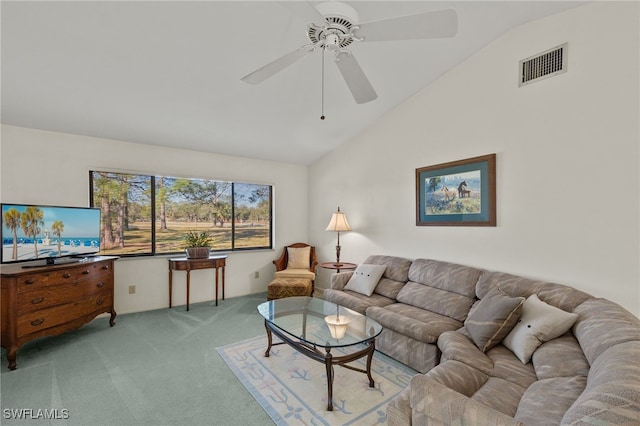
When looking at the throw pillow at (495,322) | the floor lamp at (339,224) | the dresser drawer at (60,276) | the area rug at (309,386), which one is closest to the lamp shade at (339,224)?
the floor lamp at (339,224)

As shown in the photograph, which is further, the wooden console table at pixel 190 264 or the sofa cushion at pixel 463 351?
the wooden console table at pixel 190 264

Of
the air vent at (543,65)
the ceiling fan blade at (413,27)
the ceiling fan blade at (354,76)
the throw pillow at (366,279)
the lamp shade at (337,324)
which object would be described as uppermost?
the air vent at (543,65)

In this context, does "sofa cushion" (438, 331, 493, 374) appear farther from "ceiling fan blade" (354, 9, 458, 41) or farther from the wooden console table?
the wooden console table

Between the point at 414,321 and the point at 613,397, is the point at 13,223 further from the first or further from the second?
the point at 613,397

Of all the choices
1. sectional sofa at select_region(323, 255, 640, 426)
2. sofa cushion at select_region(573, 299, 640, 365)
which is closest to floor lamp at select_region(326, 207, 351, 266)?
sectional sofa at select_region(323, 255, 640, 426)

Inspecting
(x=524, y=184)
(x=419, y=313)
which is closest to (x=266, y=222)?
(x=419, y=313)

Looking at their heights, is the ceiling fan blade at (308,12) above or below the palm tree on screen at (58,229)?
above

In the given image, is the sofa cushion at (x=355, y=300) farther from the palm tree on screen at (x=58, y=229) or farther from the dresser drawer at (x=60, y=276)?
the palm tree on screen at (x=58, y=229)

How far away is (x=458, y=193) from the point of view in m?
3.11

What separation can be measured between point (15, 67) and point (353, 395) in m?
3.75

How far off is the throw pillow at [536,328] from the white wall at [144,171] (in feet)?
12.5

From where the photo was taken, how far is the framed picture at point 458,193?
2846mm

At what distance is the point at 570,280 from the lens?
2350mm

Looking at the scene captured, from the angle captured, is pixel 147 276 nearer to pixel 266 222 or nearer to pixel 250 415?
pixel 266 222
